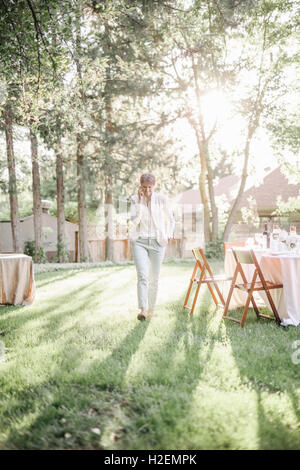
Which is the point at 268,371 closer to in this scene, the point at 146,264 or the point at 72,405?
the point at 72,405

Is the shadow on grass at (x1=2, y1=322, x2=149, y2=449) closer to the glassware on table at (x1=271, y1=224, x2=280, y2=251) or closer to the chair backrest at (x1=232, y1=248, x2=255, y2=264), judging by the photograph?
the chair backrest at (x1=232, y1=248, x2=255, y2=264)

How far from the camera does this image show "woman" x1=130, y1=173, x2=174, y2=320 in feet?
18.7

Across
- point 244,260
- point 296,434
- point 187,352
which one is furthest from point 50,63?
point 296,434

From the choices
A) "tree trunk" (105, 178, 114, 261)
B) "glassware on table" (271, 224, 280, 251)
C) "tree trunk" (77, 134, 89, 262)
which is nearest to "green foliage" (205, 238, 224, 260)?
"tree trunk" (105, 178, 114, 261)

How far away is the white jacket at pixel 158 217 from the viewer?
18.8 feet

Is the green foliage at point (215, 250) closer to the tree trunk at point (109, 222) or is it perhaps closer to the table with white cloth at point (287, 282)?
the tree trunk at point (109, 222)

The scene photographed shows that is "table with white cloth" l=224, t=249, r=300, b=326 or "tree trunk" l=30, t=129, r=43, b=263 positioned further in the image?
"tree trunk" l=30, t=129, r=43, b=263

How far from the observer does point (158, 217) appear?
575cm

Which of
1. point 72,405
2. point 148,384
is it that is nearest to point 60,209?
point 148,384

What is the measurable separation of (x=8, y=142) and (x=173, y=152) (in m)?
7.76

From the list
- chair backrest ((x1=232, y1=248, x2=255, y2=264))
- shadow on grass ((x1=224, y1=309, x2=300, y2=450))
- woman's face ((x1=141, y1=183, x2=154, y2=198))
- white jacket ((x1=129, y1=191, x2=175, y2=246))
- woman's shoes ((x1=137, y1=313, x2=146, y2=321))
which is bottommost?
shadow on grass ((x1=224, y1=309, x2=300, y2=450))

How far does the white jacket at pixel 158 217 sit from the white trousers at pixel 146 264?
120 millimetres

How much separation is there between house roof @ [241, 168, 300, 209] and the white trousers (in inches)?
741

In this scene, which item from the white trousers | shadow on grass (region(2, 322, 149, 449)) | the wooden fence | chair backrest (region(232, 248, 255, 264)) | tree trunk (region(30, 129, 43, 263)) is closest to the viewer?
shadow on grass (region(2, 322, 149, 449))
